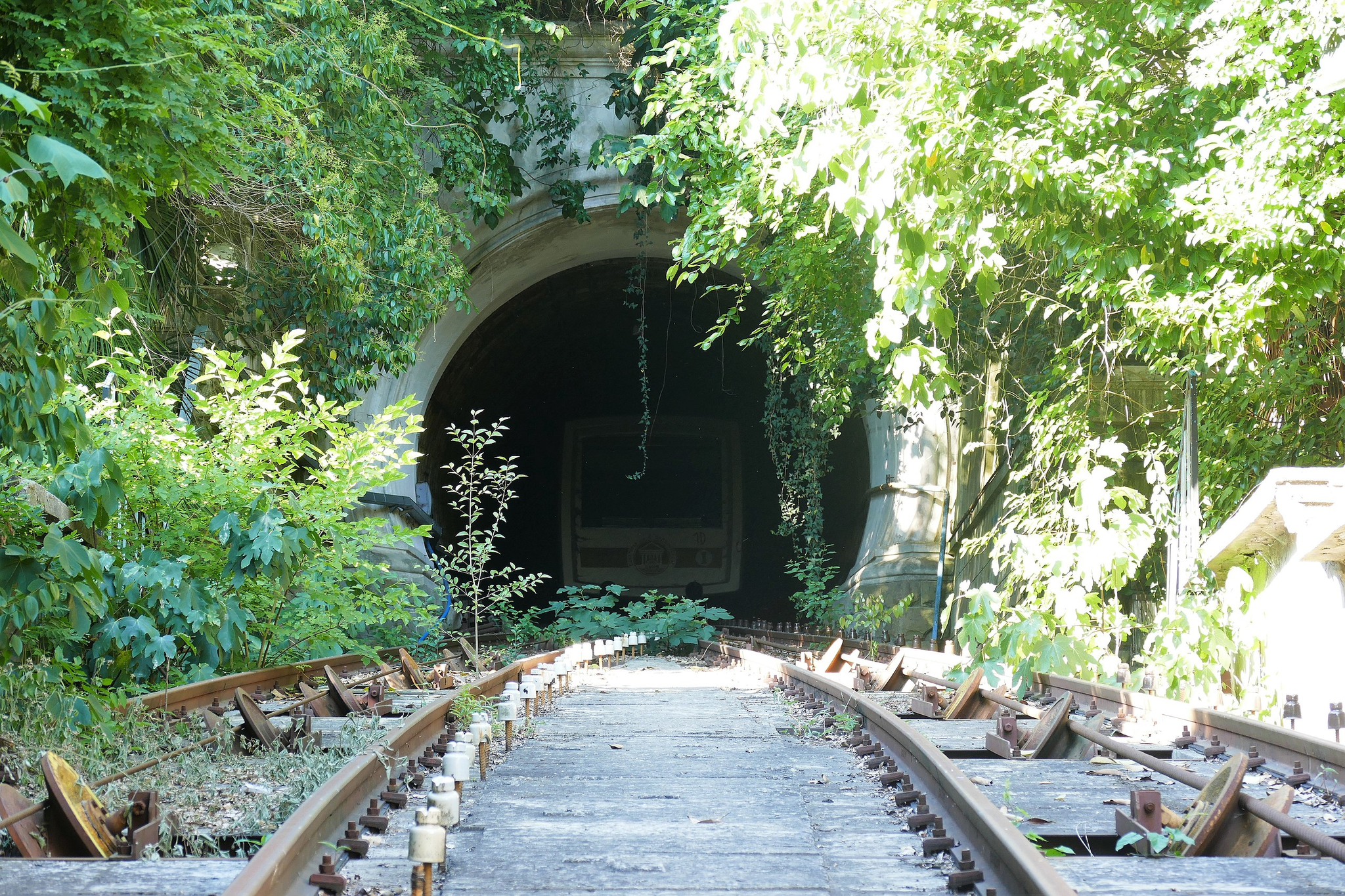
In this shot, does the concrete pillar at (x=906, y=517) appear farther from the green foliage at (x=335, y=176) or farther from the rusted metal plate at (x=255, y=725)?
the rusted metal plate at (x=255, y=725)

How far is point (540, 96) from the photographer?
11.5 meters

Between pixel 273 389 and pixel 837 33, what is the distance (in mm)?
3295

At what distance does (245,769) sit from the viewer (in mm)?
2973

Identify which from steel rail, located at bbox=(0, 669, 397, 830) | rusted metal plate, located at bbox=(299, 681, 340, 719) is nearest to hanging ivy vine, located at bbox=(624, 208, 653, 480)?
rusted metal plate, located at bbox=(299, 681, 340, 719)

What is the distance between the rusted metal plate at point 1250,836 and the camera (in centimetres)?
206

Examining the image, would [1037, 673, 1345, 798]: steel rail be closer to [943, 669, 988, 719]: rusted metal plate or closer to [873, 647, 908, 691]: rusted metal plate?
[943, 669, 988, 719]: rusted metal plate

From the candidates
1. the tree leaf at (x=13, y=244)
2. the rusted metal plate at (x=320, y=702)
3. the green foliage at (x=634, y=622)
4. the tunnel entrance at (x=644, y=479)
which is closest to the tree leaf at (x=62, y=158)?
the tree leaf at (x=13, y=244)

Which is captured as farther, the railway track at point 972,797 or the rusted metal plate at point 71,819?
the rusted metal plate at point 71,819

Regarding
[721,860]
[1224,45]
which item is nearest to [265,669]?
[721,860]

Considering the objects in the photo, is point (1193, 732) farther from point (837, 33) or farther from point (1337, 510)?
point (837, 33)

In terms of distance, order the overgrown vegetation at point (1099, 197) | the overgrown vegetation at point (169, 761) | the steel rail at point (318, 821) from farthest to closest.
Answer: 1. the overgrown vegetation at point (1099, 197)
2. the overgrown vegetation at point (169, 761)
3. the steel rail at point (318, 821)

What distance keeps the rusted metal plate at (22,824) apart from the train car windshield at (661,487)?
17808 millimetres

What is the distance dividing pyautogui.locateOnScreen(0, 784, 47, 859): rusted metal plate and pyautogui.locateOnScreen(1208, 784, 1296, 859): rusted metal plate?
2.43m

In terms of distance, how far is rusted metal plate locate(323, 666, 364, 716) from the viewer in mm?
4215
